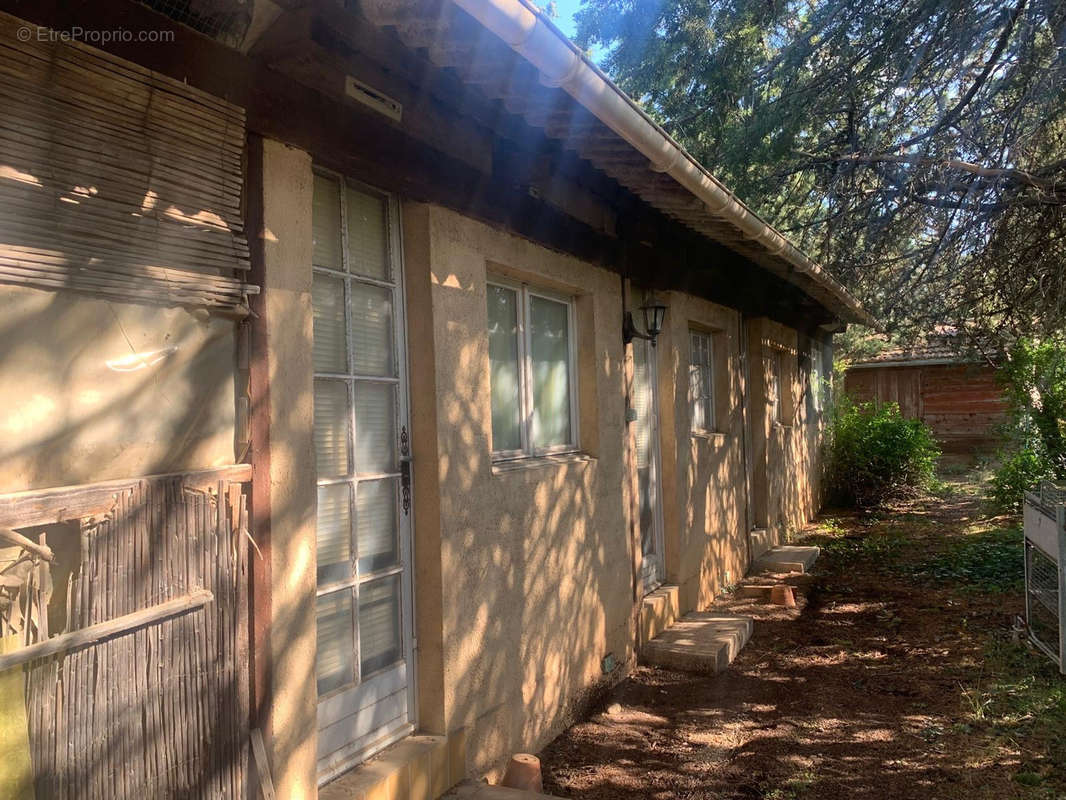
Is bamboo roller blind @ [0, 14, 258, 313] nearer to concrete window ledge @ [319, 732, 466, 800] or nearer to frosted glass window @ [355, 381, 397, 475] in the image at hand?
frosted glass window @ [355, 381, 397, 475]

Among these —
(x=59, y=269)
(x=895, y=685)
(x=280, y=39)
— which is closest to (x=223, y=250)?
(x=59, y=269)

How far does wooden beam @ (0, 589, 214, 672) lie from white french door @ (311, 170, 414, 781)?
741mm

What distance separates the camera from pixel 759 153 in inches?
299

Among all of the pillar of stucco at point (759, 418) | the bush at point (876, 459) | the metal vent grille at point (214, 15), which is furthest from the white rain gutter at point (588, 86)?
the bush at point (876, 459)

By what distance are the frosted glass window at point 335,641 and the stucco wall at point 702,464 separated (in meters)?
3.78

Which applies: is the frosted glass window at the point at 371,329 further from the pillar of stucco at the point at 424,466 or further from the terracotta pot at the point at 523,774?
the terracotta pot at the point at 523,774

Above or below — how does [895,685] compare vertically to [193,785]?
below

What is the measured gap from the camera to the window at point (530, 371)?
434 cm

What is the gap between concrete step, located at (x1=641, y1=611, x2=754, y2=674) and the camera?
18.1ft

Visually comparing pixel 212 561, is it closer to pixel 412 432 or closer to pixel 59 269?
pixel 59 269

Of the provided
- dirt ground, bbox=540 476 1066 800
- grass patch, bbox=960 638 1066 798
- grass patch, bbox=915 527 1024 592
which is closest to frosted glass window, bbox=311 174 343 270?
dirt ground, bbox=540 476 1066 800

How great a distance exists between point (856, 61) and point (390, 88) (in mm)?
5245

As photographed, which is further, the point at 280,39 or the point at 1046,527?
the point at 1046,527

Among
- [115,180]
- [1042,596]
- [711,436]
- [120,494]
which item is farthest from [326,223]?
[1042,596]
